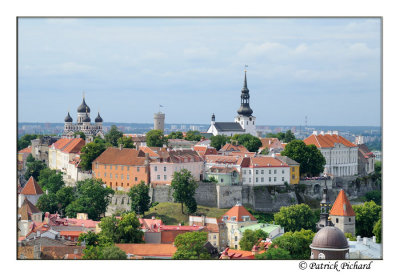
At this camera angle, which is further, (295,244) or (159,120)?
(159,120)

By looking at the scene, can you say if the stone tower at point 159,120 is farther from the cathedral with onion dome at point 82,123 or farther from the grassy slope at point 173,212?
the grassy slope at point 173,212

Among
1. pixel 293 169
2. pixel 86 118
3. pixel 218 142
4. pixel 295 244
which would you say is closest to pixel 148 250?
pixel 295 244

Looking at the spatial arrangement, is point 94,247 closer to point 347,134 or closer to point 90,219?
point 90,219

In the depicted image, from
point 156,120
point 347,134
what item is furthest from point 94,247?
point 156,120

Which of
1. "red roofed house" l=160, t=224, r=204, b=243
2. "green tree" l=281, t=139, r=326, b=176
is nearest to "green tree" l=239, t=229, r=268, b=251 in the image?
"red roofed house" l=160, t=224, r=204, b=243

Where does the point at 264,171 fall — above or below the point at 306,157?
below

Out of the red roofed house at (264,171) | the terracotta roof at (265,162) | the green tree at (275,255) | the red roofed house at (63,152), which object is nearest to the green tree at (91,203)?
the red roofed house at (264,171)

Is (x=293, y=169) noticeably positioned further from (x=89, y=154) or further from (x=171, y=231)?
(x=171, y=231)
